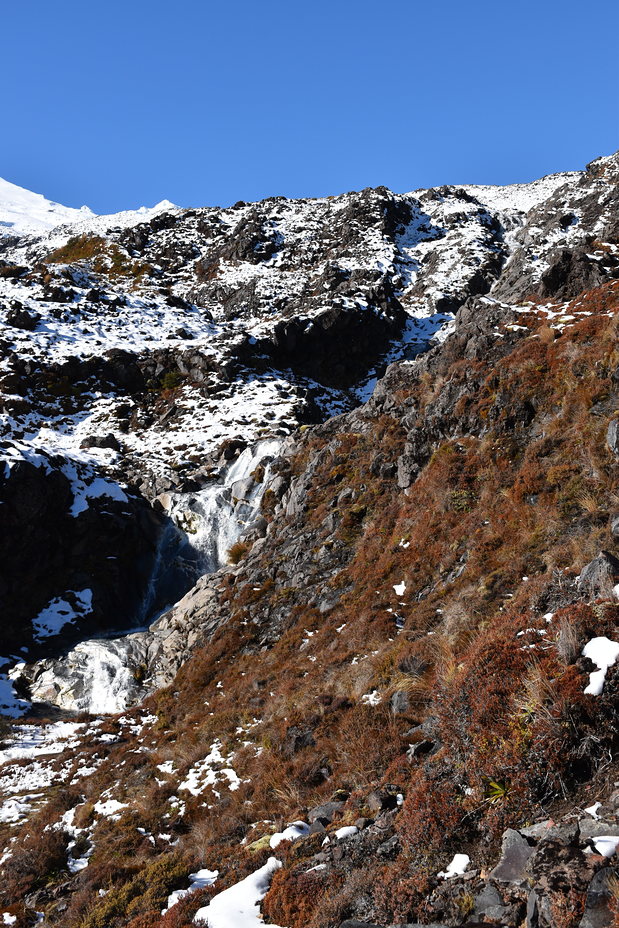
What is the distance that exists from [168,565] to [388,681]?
26.4 metres

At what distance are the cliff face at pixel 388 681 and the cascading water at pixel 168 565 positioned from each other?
30 cm

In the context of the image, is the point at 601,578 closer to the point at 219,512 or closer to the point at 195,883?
the point at 195,883

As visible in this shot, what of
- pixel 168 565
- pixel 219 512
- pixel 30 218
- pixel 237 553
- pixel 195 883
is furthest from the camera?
→ pixel 30 218

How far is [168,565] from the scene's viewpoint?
35.9 metres

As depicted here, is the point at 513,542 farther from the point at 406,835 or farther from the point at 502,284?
the point at 502,284

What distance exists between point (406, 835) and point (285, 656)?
40.9 ft

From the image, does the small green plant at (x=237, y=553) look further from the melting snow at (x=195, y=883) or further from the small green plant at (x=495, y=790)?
the small green plant at (x=495, y=790)

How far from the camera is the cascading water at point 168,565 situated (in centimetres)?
2484

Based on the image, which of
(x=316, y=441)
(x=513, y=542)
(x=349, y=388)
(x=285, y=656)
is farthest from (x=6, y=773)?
(x=349, y=388)

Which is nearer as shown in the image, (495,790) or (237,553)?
(495,790)

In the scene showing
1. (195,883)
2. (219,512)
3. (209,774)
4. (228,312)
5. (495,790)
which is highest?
(228,312)

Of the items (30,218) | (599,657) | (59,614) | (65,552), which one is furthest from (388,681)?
(30,218)

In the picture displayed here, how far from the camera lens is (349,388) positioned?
206 ft

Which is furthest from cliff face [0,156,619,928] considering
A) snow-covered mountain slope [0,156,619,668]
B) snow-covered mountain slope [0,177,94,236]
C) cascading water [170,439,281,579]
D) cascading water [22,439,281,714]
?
snow-covered mountain slope [0,177,94,236]
